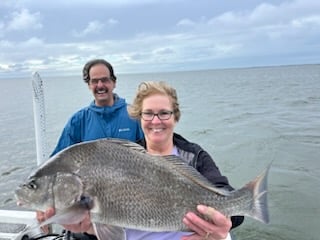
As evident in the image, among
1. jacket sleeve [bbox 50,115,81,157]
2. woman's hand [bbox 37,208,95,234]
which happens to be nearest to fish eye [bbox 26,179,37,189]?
woman's hand [bbox 37,208,95,234]

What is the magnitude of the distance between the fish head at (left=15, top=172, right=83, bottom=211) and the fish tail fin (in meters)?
1.23

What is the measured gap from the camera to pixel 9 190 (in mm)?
13797

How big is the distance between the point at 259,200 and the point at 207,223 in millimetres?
417

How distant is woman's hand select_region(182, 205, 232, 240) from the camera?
9.98 ft

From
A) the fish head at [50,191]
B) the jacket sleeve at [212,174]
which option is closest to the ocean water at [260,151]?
the jacket sleeve at [212,174]

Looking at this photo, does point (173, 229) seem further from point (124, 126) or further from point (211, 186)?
point (124, 126)

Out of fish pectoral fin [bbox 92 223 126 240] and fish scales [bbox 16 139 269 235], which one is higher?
fish scales [bbox 16 139 269 235]

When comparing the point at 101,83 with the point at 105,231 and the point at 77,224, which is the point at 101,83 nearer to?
the point at 77,224

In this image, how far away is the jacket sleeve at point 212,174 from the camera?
353 centimetres

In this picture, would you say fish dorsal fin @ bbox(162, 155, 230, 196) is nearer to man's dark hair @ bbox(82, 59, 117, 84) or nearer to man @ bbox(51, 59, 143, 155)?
man @ bbox(51, 59, 143, 155)

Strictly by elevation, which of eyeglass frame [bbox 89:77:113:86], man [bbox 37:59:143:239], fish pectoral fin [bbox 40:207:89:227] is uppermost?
eyeglass frame [bbox 89:77:113:86]

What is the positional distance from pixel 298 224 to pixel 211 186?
769cm

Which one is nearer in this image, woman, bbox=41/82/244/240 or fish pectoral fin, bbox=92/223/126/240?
fish pectoral fin, bbox=92/223/126/240

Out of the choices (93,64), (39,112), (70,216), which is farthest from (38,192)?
(39,112)
